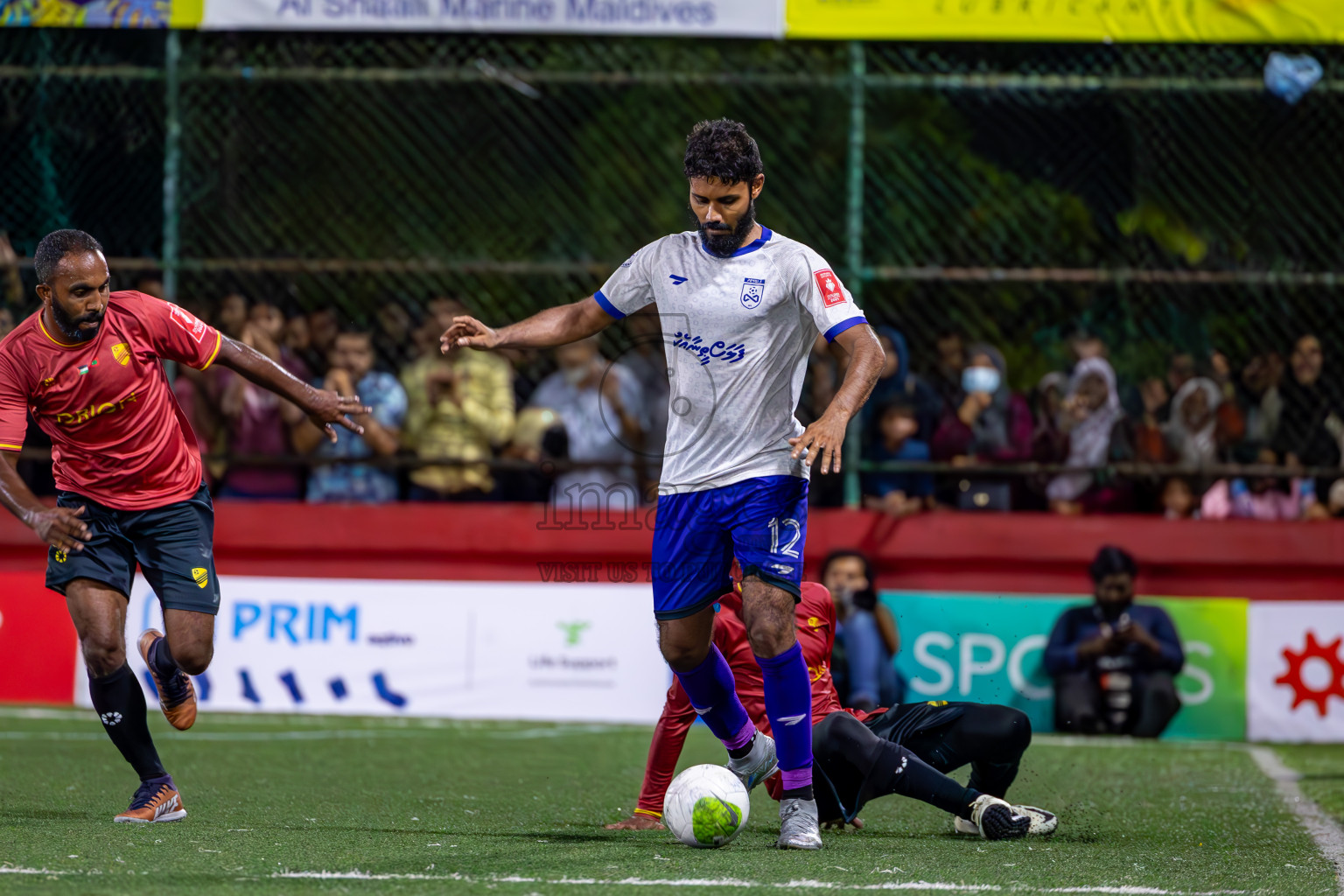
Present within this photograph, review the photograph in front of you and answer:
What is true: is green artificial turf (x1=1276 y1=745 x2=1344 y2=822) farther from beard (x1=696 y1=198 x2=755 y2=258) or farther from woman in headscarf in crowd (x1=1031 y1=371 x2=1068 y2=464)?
beard (x1=696 y1=198 x2=755 y2=258)

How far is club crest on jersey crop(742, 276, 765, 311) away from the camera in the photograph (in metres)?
5.21

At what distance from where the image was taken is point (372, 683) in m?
9.80

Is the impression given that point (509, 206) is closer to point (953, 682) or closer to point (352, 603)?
point (352, 603)

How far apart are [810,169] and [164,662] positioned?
6382 mm

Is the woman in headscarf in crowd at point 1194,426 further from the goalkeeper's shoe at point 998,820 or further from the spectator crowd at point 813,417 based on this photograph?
the goalkeeper's shoe at point 998,820

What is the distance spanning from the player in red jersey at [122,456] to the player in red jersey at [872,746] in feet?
5.09

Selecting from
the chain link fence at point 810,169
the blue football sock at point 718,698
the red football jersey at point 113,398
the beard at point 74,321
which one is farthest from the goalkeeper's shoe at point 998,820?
the chain link fence at point 810,169

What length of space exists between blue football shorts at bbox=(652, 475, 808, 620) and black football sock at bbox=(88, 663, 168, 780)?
6.23 feet

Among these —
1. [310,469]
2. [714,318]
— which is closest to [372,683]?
[310,469]

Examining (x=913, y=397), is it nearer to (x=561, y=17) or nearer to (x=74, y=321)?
(x=561, y=17)

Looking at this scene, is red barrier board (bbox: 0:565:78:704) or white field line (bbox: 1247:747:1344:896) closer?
white field line (bbox: 1247:747:1344:896)

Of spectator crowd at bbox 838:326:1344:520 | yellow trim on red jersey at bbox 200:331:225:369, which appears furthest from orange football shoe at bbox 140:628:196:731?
spectator crowd at bbox 838:326:1344:520

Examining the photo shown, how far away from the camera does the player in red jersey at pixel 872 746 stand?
209 inches

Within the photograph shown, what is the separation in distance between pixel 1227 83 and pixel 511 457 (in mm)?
5017
